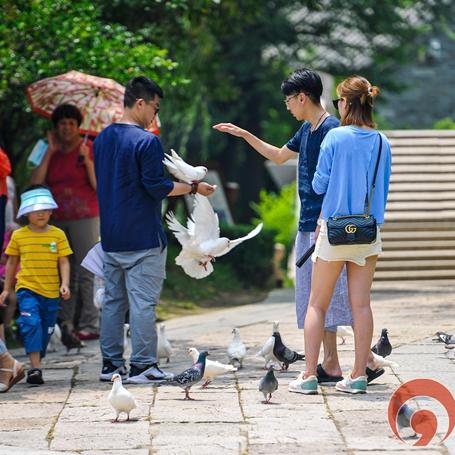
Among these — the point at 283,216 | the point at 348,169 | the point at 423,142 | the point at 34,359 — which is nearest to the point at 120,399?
the point at 348,169

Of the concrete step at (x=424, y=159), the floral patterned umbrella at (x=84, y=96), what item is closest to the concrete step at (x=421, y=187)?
the concrete step at (x=424, y=159)

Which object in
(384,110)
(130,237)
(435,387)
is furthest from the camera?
(384,110)

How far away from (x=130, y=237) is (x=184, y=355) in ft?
5.12

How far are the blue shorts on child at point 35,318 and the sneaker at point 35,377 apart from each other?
0.19 m

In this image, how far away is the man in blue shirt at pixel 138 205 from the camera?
793 cm

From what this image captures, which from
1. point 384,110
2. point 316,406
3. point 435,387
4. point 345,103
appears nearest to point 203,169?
point 345,103

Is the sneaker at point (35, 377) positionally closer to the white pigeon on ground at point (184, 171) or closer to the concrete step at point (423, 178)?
the white pigeon on ground at point (184, 171)

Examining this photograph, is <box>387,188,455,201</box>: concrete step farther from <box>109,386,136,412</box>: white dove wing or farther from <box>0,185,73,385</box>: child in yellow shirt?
<box>109,386,136,412</box>: white dove wing

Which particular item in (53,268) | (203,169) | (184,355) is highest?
(203,169)

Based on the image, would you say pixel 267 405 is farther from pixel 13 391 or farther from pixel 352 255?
pixel 13 391

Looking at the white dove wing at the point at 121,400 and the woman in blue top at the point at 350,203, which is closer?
the white dove wing at the point at 121,400

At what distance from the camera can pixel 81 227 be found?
1052cm

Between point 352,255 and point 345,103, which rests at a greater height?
point 345,103

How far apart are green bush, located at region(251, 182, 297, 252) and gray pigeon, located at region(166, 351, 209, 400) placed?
1000 centimetres
